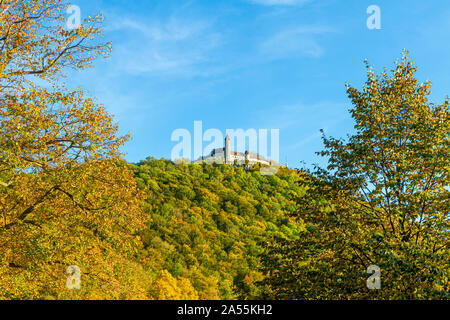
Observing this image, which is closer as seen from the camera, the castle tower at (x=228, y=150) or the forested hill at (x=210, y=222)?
the forested hill at (x=210, y=222)

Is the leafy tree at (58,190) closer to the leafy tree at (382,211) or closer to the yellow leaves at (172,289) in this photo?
the leafy tree at (382,211)

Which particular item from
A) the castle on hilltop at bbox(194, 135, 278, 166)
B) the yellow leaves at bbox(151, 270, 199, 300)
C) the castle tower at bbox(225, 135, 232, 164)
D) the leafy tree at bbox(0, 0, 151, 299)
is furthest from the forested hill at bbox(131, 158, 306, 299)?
the leafy tree at bbox(0, 0, 151, 299)

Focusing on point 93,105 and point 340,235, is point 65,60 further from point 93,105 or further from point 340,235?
point 340,235

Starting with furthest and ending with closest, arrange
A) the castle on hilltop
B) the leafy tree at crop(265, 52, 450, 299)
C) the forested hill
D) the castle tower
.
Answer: the castle tower → the castle on hilltop → the forested hill → the leafy tree at crop(265, 52, 450, 299)

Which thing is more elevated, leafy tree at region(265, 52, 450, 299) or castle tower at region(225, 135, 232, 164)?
castle tower at region(225, 135, 232, 164)

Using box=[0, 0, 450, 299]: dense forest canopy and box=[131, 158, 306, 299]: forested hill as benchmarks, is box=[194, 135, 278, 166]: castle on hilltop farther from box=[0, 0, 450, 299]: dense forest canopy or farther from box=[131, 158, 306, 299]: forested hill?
box=[0, 0, 450, 299]: dense forest canopy

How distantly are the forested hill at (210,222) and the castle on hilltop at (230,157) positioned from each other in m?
14.5

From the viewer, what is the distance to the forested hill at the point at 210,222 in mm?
86062

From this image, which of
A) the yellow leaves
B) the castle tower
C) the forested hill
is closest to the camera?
the yellow leaves

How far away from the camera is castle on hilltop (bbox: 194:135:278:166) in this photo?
170 meters

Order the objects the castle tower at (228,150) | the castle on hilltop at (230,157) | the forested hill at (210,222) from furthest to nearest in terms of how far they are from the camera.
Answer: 1. the castle tower at (228,150)
2. the castle on hilltop at (230,157)
3. the forested hill at (210,222)

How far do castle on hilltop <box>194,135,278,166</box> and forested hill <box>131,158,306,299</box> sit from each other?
14473 mm

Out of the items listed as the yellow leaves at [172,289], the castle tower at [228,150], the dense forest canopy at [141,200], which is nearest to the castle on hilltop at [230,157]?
the castle tower at [228,150]
